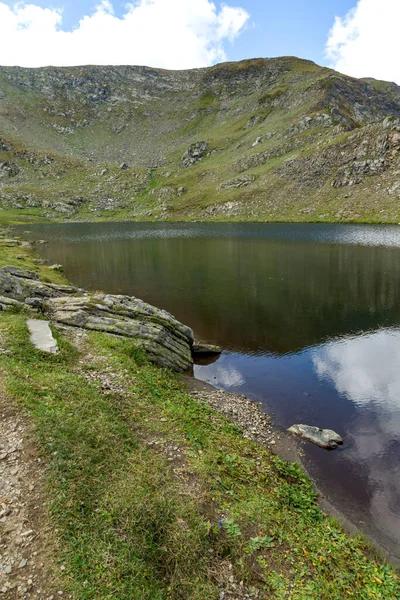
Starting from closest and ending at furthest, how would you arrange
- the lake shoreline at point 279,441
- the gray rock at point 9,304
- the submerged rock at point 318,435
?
the lake shoreline at point 279,441, the submerged rock at point 318,435, the gray rock at point 9,304

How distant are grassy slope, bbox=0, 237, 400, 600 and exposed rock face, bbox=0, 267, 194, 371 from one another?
313 inches

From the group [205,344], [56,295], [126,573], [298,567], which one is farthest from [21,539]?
[56,295]

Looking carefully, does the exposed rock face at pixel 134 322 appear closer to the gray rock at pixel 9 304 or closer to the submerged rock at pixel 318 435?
the gray rock at pixel 9 304

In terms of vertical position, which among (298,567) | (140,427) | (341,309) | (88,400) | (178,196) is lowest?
(341,309)

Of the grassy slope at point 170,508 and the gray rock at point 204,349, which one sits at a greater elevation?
the grassy slope at point 170,508

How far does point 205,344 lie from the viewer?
29.1 meters

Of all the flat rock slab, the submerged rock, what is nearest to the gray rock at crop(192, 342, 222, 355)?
the submerged rock

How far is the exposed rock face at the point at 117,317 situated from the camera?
23678mm

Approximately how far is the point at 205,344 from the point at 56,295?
1451 cm

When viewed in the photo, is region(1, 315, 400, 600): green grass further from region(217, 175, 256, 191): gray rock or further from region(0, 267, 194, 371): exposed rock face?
region(217, 175, 256, 191): gray rock

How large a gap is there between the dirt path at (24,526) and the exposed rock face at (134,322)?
41.0 feet

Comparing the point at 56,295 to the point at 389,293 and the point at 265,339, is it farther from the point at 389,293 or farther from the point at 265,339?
the point at 389,293

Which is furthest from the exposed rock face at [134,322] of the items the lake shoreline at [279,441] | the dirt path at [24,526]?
the dirt path at [24,526]

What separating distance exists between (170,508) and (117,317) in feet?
58.1
